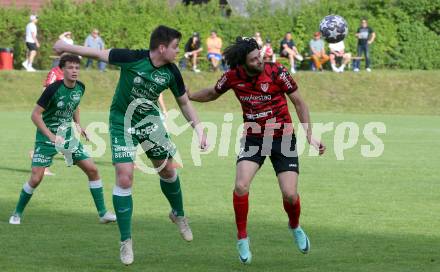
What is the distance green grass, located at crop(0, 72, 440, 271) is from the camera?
8.73 metres

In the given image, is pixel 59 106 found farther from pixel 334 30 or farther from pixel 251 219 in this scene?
pixel 334 30

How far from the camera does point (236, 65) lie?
8.96m

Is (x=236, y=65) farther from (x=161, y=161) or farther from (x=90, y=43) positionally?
(x=90, y=43)

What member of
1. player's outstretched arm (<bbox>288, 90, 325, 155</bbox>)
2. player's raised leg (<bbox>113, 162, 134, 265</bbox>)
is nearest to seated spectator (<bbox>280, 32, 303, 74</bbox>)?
player's outstretched arm (<bbox>288, 90, 325, 155</bbox>)

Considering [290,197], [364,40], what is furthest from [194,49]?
[290,197]

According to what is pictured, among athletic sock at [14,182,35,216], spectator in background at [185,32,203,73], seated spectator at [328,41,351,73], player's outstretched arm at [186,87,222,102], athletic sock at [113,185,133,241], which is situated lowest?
spectator in background at [185,32,203,73]

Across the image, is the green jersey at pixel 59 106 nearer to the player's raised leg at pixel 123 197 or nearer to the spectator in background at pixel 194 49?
the player's raised leg at pixel 123 197

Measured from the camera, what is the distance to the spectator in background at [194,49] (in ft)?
136

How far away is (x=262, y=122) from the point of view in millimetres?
9031

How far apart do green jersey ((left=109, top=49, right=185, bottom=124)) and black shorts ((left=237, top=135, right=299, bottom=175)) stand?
0.79m

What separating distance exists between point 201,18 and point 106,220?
3537 centimetres

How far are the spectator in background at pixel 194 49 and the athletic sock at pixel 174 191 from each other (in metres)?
31.7

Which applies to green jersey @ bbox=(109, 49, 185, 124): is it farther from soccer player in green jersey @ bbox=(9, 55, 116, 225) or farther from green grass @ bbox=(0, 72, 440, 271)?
soccer player in green jersey @ bbox=(9, 55, 116, 225)

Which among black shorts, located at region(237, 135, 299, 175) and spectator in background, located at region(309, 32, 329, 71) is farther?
spectator in background, located at region(309, 32, 329, 71)
